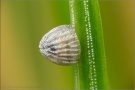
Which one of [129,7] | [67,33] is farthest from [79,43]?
[129,7]

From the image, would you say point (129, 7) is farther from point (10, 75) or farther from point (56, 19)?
point (10, 75)
